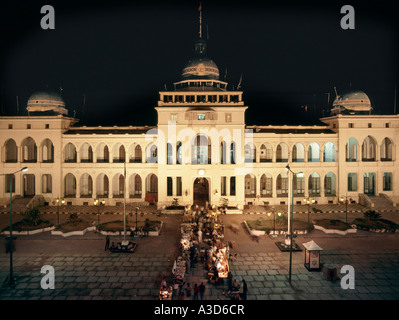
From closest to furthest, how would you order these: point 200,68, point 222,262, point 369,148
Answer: point 222,262, point 200,68, point 369,148

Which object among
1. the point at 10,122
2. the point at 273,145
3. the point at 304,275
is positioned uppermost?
the point at 10,122

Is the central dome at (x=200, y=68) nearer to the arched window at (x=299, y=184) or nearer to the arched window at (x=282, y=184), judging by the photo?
the arched window at (x=282, y=184)

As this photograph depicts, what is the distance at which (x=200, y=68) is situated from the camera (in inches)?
2196

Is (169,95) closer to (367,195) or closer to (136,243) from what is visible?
(136,243)

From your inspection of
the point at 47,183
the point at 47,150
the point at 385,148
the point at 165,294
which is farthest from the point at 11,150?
the point at 385,148

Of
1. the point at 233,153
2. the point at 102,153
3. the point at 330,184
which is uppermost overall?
the point at 102,153

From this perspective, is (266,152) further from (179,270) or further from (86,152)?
(179,270)

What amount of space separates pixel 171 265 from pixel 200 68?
3761cm

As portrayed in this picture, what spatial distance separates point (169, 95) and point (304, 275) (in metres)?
33.9

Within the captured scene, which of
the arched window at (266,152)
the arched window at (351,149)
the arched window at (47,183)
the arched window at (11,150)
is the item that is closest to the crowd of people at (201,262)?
the arched window at (266,152)

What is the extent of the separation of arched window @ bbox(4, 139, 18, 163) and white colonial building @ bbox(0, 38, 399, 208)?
175 mm

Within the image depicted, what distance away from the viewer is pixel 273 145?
53.1 metres

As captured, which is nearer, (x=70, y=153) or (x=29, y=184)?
(x=29, y=184)
